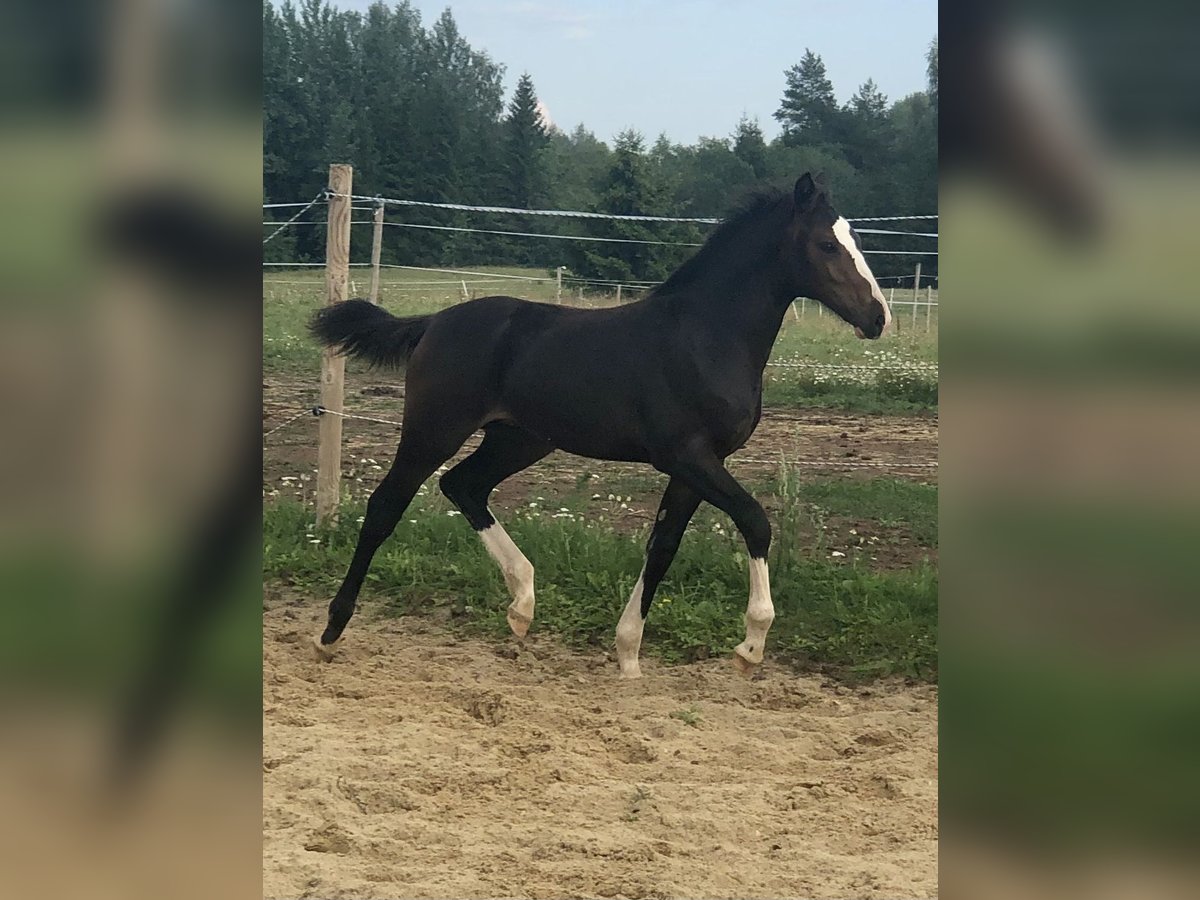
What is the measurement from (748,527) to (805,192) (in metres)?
1.22

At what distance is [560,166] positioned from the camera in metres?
6.03

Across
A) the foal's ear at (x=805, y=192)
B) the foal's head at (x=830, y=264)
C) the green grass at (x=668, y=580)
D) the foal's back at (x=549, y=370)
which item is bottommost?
the green grass at (x=668, y=580)

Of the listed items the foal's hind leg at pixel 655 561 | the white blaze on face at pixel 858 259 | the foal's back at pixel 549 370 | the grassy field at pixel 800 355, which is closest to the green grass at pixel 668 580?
the foal's hind leg at pixel 655 561

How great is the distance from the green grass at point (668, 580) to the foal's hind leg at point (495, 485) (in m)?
0.50

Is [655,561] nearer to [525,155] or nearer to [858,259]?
[858,259]

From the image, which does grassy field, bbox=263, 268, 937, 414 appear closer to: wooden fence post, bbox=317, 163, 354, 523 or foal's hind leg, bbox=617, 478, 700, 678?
wooden fence post, bbox=317, 163, 354, 523

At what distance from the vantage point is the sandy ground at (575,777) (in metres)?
2.52

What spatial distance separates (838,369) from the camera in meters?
7.21

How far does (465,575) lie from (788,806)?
91.3 inches

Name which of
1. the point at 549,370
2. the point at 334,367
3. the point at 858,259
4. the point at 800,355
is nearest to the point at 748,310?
the point at 858,259
